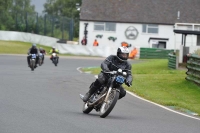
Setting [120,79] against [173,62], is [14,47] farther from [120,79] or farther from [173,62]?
[120,79]

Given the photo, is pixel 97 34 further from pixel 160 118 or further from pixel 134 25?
pixel 160 118

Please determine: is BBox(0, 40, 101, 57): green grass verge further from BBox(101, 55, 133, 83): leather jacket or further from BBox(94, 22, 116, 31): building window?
BBox(101, 55, 133, 83): leather jacket

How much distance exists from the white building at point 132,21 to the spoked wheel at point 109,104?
5908 cm

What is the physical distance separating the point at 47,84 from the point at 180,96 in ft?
16.2

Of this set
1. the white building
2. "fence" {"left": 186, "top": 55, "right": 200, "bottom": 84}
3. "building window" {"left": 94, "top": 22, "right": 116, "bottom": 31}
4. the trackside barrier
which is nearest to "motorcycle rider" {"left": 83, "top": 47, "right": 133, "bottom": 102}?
"fence" {"left": 186, "top": 55, "right": 200, "bottom": 84}

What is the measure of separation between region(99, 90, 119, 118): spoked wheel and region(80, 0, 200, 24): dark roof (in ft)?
195

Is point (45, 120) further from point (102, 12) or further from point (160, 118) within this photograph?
point (102, 12)

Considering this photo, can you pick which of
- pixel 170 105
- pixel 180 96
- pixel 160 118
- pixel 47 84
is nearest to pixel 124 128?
pixel 160 118

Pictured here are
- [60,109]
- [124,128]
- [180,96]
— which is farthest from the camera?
[180,96]

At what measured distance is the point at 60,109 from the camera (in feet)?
48.4

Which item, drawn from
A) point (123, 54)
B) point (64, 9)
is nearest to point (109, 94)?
point (123, 54)

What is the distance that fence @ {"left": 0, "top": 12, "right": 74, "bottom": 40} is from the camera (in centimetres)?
7400

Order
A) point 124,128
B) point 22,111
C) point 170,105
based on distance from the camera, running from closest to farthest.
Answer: point 124,128
point 22,111
point 170,105

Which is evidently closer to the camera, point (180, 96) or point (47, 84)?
point (180, 96)
